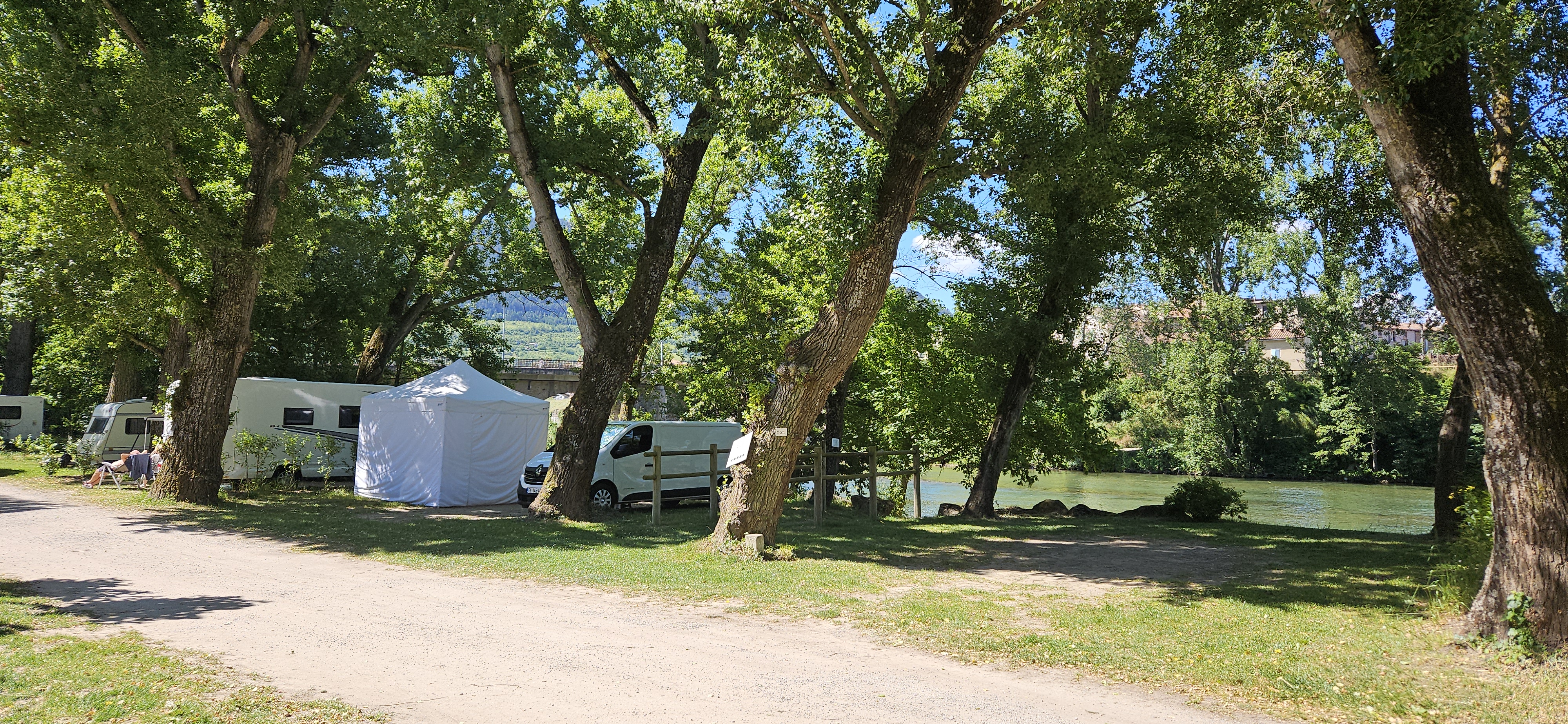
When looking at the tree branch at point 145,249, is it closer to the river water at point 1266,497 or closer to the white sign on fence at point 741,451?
the white sign on fence at point 741,451

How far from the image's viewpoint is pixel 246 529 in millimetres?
12312

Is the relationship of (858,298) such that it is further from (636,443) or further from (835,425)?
(835,425)

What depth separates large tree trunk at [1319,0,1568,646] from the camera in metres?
5.91

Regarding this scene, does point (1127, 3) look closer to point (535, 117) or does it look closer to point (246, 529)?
point (535, 117)

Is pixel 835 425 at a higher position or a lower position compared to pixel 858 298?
lower

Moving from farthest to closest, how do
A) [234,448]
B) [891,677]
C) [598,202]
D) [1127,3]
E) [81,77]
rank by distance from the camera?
[234,448] → [598,202] → [81,77] → [1127,3] → [891,677]

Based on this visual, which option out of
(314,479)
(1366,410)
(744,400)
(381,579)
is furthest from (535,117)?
(1366,410)

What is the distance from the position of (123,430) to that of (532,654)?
69.7ft

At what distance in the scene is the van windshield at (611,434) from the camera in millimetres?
16766

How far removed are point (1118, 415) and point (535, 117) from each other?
40489mm

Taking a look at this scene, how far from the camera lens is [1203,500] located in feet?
55.5

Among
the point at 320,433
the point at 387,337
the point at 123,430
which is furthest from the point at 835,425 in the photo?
the point at 123,430

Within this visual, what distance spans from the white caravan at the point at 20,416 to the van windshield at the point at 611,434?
24971 millimetres

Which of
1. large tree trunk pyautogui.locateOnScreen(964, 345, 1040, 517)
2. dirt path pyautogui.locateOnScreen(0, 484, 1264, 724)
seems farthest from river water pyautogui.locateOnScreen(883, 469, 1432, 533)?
dirt path pyautogui.locateOnScreen(0, 484, 1264, 724)
